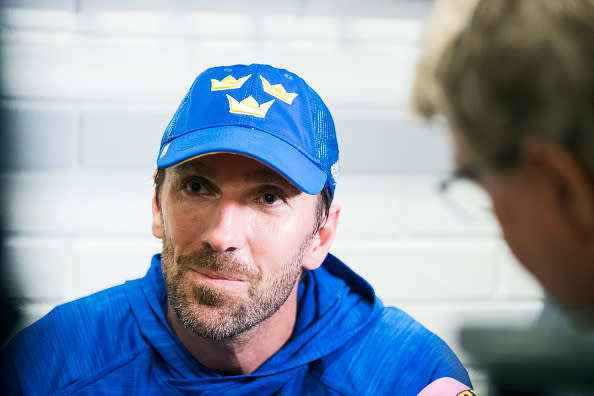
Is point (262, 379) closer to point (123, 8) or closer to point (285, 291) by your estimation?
point (285, 291)

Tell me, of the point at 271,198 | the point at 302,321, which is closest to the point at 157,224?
the point at 271,198

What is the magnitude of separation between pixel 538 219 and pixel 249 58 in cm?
119

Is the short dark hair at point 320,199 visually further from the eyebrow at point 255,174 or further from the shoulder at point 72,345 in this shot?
the shoulder at point 72,345

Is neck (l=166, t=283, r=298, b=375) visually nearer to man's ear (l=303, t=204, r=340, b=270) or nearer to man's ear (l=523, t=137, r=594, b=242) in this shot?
man's ear (l=303, t=204, r=340, b=270)

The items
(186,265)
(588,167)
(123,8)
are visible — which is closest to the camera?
(588,167)

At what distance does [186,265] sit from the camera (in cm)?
105

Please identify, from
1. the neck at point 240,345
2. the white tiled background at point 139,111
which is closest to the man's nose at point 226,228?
the neck at point 240,345

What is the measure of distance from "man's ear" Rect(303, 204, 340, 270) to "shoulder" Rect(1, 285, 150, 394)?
0.38m

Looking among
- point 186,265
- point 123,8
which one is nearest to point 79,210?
point 123,8

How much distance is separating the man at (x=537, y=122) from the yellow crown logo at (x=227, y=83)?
567 mm

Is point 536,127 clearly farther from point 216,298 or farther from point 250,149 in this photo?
point 216,298

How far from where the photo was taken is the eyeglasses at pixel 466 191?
2.02 ft

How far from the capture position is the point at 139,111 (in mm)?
1593

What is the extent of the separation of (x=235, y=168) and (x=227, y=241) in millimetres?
136
